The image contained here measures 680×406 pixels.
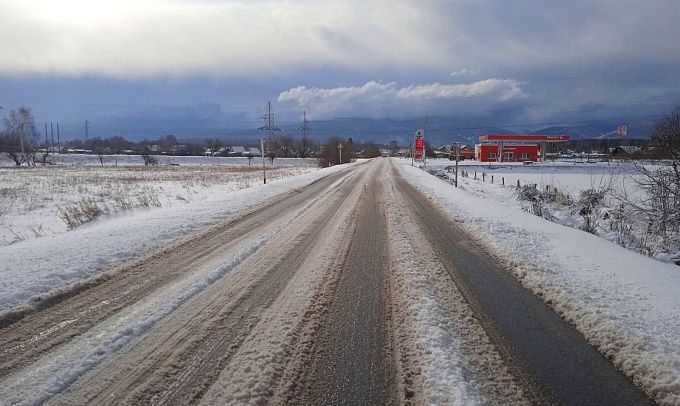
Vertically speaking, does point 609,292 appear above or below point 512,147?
below

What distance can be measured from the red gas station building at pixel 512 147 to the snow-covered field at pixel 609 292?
81.7 metres

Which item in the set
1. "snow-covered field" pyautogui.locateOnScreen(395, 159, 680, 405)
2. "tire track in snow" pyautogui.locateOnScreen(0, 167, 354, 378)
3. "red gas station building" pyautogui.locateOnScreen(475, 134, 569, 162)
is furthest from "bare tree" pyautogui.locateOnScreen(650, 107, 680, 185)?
"red gas station building" pyautogui.locateOnScreen(475, 134, 569, 162)

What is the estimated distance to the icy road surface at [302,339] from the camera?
322 centimetres

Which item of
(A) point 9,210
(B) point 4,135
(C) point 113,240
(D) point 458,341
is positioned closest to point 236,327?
(D) point 458,341

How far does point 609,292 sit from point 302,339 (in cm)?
396

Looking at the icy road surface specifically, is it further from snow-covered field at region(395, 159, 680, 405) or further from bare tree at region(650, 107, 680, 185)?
bare tree at region(650, 107, 680, 185)

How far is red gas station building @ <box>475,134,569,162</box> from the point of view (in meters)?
Answer: 86.5

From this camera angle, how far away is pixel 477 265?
697 centimetres

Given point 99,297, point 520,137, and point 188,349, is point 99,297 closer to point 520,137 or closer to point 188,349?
point 188,349

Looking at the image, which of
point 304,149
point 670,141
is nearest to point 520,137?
point 304,149

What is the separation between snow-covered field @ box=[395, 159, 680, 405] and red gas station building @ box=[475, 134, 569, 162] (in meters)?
81.7

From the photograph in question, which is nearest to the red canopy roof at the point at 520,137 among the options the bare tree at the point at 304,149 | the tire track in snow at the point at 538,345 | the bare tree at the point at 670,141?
the bare tree at the point at 304,149

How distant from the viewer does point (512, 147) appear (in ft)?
286

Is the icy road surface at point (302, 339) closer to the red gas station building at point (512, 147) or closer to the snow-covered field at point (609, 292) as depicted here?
the snow-covered field at point (609, 292)
